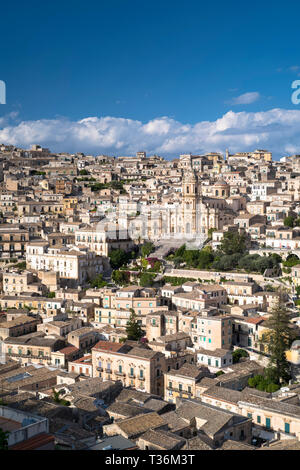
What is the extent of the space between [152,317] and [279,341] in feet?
18.4

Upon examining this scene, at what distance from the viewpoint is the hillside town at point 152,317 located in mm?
15531

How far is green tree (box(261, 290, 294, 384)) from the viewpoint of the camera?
66.7 feet

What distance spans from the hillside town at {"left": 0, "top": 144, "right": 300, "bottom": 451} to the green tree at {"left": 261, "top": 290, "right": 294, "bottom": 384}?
0.18 feet

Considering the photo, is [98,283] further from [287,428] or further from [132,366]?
[287,428]

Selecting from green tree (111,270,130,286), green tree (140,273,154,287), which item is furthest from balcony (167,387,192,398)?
green tree (111,270,130,286)

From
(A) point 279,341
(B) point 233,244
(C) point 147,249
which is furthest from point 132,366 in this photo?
(C) point 147,249

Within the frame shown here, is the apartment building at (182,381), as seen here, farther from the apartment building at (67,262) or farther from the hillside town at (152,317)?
the apartment building at (67,262)

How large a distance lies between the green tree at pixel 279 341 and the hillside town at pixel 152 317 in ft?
0.18

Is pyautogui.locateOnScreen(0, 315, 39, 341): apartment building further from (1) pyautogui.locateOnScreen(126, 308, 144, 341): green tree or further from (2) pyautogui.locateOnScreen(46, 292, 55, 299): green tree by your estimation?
(1) pyautogui.locateOnScreen(126, 308, 144, 341): green tree

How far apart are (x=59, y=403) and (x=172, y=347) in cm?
642

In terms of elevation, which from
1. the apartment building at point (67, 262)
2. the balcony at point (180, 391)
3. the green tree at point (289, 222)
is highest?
the green tree at point (289, 222)

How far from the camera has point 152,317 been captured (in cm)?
2470

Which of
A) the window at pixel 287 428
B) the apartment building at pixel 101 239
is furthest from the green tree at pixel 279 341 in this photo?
the apartment building at pixel 101 239
